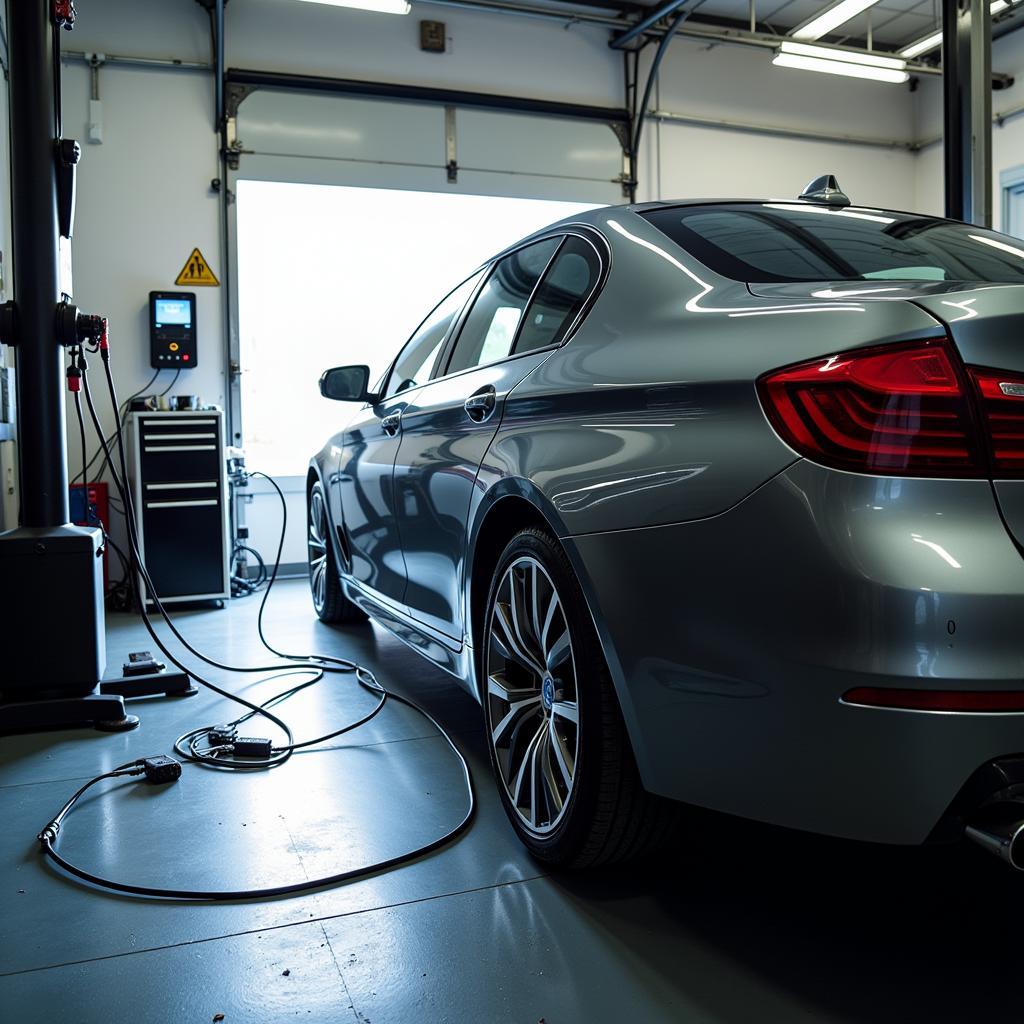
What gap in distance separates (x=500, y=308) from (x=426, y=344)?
0.69m

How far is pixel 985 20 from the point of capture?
14.3ft

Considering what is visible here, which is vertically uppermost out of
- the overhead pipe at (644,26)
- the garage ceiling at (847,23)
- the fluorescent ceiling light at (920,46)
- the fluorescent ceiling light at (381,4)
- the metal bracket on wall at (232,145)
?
the garage ceiling at (847,23)

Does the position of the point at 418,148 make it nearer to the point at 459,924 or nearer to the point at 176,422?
the point at 176,422

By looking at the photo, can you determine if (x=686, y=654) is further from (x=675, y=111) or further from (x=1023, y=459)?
(x=675, y=111)

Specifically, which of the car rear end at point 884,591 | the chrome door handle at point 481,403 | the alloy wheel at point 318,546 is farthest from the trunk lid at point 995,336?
the alloy wheel at point 318,546

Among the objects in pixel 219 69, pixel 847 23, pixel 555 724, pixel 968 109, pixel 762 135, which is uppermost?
pixel 847 23

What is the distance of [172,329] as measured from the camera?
241 inches

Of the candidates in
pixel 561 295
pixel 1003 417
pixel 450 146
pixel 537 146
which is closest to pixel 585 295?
pixel 561 295

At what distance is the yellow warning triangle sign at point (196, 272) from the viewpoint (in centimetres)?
625

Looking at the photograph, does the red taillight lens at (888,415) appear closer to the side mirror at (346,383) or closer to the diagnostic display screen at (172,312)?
the side mirror at (346,383)

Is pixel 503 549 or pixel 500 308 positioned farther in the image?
pixel 500 308

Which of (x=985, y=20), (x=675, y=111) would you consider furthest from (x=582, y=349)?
(x=675, y=111)

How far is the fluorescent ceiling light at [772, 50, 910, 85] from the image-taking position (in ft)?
23.0

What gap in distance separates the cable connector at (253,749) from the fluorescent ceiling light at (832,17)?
6416 millimetres
